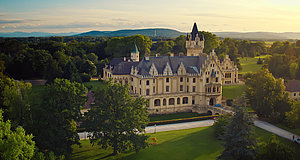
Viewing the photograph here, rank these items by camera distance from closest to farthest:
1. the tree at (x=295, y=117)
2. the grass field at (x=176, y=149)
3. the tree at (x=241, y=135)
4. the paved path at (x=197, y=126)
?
the tree at (x=241, y=135)
the grass field at (x=176, y=149)
the tree at (x=295, y=117)
the paved path at (x=197, y=126)

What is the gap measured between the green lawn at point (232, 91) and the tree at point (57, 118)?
147ft

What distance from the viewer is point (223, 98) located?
229ft

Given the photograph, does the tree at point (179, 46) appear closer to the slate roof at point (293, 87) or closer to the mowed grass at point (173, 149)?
the slate roof at point (293, 87)

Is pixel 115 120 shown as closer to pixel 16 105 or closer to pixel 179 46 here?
pixel 16 105

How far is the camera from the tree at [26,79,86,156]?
3353 cm

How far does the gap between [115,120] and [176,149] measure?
10.7 m

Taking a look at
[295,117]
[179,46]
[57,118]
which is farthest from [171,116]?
[179,46]

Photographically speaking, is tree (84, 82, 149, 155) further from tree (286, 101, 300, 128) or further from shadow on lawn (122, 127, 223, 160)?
tree (286, 101, 300, 128)

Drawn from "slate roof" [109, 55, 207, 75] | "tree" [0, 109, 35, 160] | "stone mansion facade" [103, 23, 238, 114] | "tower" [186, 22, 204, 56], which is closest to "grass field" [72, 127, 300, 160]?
"tree" [0, 109, 35, 160]

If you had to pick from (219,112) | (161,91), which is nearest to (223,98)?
(219,112)

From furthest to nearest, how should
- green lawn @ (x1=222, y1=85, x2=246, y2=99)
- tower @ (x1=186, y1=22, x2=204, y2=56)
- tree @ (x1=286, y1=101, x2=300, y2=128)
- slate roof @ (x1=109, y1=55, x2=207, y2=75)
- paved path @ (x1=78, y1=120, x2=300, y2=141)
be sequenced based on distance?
tower @ (x1=186, y1=22, x2=204, y2=56) → green lawn @ (x1=222, y1=85, x2=246, y2=99) → slate roof @ (x1=109, y1=55, x2=207, y2=75) → paved path @ (x1=78, y1=120, x2=300, y2=141) → tree @ (x1=286, y1=101, x2=300, y2=128)

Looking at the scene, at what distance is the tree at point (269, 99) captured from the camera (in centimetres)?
5150

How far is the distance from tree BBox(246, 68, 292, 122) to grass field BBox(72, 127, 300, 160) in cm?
623

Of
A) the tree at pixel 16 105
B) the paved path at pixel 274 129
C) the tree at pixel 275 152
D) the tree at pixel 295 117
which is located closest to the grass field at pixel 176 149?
the paved path at pixel 274 129
